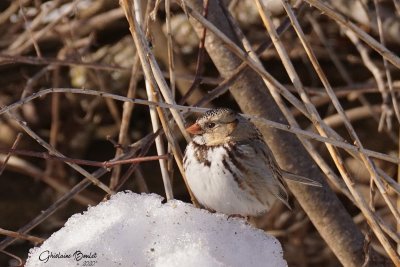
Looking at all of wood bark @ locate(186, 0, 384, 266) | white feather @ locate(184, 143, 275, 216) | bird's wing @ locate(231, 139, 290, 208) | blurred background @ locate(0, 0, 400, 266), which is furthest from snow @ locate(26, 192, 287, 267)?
Answer: blurred background @ locate(0, 0, 400, 266)

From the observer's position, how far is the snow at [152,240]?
1.21 metres

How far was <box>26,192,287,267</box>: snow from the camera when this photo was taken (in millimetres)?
1215

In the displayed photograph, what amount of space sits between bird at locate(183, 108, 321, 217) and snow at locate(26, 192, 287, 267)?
0.38 meters

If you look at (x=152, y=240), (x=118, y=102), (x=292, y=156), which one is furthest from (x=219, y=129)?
(x=118, y=102)

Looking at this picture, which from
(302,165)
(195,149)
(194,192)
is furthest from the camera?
(302,165)

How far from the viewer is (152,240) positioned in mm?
1249

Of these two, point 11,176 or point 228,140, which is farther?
point 11,176

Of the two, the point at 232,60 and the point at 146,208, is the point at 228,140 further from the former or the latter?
the point at 146,208

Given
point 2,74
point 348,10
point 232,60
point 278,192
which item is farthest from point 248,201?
point 2,74

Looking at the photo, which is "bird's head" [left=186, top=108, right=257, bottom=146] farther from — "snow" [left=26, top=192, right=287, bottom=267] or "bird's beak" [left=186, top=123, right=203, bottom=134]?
"snow" [left=26, top=192, right=287, bottom=267]

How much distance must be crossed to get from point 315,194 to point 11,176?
7.27ft

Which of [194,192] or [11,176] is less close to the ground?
[194,192]

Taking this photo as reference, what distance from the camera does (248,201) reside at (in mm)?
1848

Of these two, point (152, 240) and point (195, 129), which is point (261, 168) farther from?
point (152, 240)
